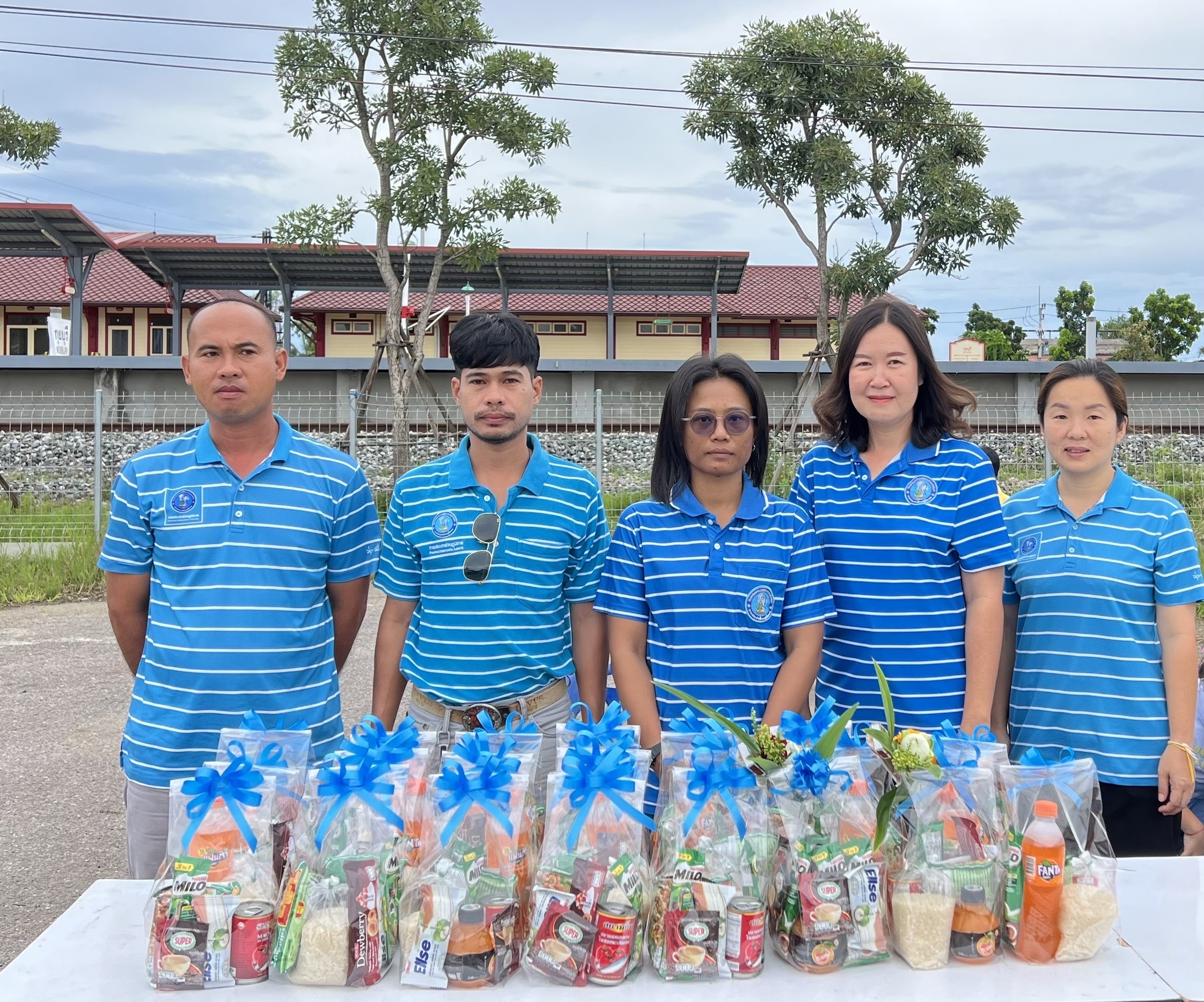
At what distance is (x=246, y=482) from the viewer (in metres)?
2.32

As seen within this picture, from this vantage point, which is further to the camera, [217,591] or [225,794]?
[217,591]

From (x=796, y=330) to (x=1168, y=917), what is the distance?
2755 centimetres


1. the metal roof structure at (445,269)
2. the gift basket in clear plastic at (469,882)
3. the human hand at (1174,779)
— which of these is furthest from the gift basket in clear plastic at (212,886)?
the metal roof structure at (445,269)

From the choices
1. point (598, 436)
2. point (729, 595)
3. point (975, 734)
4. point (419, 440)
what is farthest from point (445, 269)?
point (975, 734)

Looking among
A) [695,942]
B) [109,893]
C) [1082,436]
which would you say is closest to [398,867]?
[695,942]

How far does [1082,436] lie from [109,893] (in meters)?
2.34

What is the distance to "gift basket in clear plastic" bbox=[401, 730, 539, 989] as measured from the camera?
1.51m

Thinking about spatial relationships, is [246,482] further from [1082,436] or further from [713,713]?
[1082,436]

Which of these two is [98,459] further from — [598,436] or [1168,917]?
[1168,917]

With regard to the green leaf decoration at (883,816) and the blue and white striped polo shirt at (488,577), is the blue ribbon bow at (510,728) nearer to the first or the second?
the blue and white striped polo shirt at (488,577)

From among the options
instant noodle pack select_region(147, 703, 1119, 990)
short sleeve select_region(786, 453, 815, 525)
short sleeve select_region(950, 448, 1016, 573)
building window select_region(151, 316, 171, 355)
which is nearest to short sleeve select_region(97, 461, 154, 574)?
instant noodle pack select_region(147, 703, 1119, 990)

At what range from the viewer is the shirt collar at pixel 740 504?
7.45 feet

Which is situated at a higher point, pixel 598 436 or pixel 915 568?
pixel 598 436

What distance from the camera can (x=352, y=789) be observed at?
1541 mm
